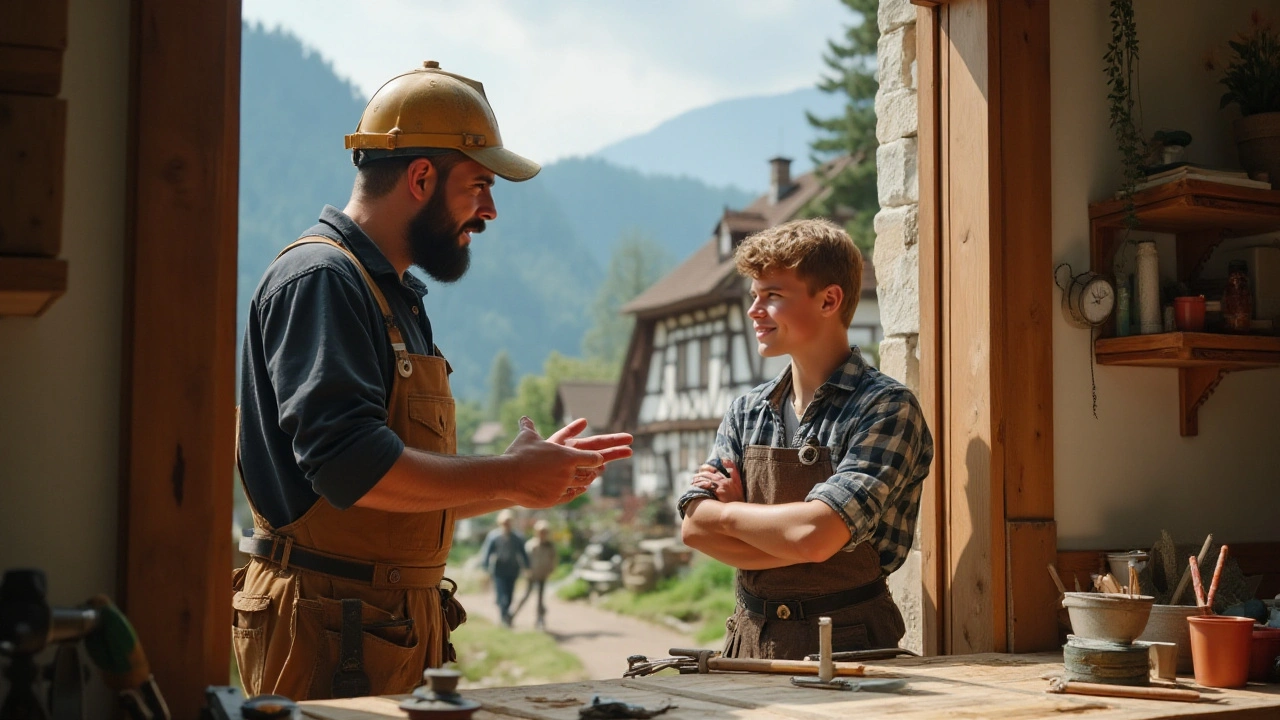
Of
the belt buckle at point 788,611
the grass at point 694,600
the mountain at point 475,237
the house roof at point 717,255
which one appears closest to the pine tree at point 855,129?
the house roof at point 717,255

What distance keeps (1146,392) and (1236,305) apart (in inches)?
14.4

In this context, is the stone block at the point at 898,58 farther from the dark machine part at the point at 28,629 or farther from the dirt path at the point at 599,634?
the dirt path at the point at 599,634

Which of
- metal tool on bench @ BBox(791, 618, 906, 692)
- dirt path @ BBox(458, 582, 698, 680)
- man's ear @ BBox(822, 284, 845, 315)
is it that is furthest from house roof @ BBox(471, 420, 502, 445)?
metal tool on bench @ BBox(791, 618, 906, 692)

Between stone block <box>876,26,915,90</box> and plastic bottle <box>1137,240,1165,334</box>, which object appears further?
stone block <box>876,26,915,90</box>

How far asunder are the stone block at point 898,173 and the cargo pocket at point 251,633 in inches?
89.2

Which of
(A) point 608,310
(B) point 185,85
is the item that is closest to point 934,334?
(B) point 185,85

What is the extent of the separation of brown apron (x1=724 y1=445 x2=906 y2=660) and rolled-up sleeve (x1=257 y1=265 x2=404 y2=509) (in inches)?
46.5

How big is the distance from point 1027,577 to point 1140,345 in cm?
75

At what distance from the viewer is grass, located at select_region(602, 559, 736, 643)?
23.7m

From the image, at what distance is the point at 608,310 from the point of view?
368ft

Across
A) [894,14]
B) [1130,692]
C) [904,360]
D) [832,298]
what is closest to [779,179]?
[894,14]

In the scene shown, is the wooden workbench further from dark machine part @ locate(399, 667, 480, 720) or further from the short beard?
the short beard

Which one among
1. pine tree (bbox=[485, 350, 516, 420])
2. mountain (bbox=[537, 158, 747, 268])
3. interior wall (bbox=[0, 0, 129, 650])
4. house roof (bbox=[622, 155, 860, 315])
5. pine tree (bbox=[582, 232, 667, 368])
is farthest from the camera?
mountain (bbox=[537, 158, 747, 268])

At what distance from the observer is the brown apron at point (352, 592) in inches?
109
